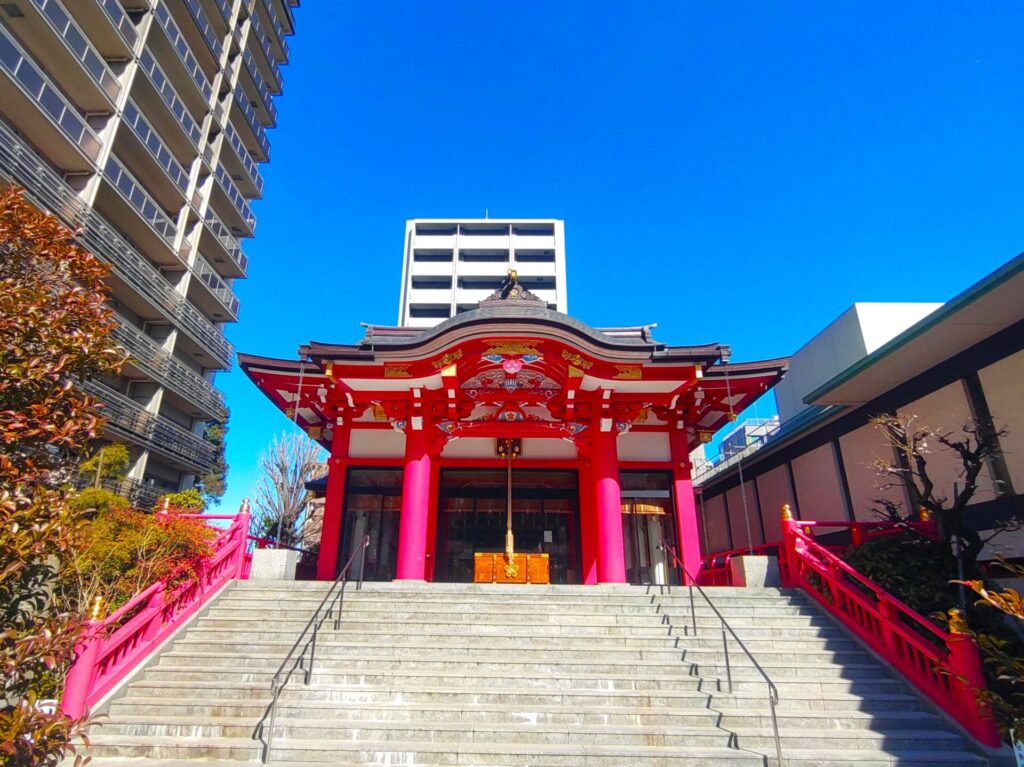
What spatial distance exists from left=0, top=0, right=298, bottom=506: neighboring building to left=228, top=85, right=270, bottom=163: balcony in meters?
0.10

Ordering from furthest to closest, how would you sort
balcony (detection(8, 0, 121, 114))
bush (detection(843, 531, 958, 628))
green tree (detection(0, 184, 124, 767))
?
balcony (detection(8, 0, 121, 114)) < bush (detection(843, 531, 958, 628)) < green tree (detection(0, 184, 124, 767))

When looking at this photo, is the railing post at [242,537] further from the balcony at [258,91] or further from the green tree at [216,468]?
the balcony at [258,91]

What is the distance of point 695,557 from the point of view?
1112cm

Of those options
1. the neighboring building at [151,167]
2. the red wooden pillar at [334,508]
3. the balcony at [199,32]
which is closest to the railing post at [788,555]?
the red wooden pillar at [334,508]

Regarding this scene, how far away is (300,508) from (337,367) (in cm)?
1557

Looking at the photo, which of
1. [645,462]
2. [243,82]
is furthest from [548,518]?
[243,82]

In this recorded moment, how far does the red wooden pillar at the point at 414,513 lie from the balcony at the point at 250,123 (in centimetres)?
2484

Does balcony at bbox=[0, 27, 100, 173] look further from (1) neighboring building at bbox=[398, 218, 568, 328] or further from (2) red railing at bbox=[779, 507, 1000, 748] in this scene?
(1) neighboring building at bbox=[398, 218, 568, 328]

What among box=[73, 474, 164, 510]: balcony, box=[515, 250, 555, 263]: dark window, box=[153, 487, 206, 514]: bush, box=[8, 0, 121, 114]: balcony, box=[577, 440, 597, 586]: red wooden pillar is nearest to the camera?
box=[153, 487, 206, 514]: bush

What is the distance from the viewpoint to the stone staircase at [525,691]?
197 inches

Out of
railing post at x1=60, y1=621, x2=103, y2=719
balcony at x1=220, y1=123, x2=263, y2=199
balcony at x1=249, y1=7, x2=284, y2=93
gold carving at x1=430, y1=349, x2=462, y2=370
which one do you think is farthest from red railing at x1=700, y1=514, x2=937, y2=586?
balcony at x1=249, y1=7, x2=284, y2=93

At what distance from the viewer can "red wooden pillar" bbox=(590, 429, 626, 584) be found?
31.3 ft

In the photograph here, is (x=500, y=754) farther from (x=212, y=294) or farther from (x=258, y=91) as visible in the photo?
(x=258, y=91)

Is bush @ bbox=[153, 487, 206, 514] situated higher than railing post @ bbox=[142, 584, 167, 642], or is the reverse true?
bush @ bbox=[153, 487, 206, 514]
